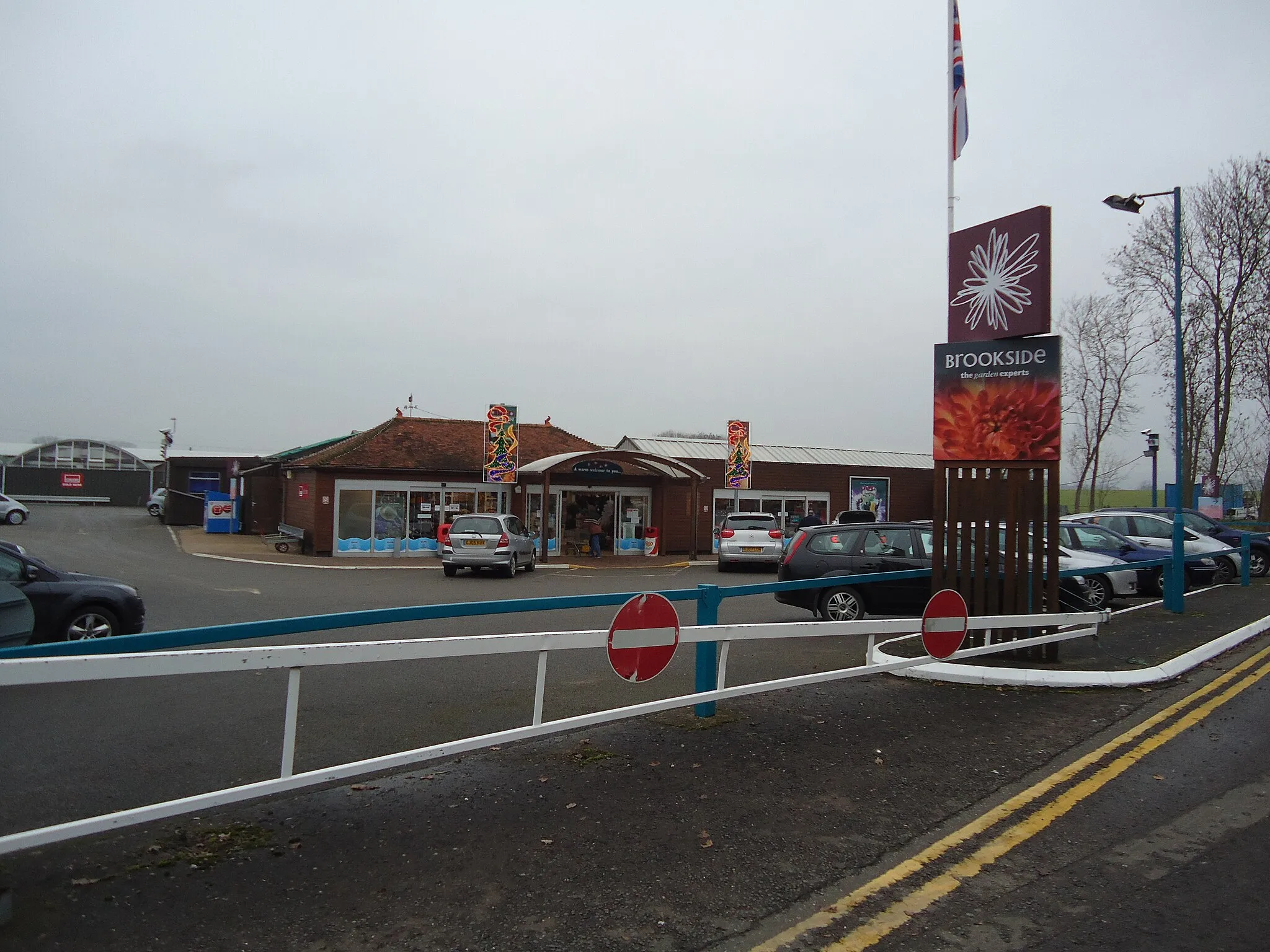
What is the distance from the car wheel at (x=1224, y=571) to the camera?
1932 centimetres

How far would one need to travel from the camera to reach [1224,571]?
64.3ft

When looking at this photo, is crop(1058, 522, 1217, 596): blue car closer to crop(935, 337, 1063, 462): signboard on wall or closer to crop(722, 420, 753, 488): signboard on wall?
crop(935, 337, 1063, 462): signboard on wall

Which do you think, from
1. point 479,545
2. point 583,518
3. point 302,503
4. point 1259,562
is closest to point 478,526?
point 479,545

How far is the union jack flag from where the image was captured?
430 inches

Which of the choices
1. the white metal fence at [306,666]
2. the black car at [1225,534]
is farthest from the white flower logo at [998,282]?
the black car at [1225,534]

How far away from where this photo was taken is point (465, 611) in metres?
5.21

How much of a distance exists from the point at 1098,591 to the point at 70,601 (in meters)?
14.8

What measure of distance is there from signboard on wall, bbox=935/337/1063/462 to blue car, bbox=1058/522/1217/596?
297 inches

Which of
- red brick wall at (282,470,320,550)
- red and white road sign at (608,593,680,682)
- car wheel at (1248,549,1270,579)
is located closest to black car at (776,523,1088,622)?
red and white road sign at (608,593,680,682)

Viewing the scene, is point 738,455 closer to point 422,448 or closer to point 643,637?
point 422,448

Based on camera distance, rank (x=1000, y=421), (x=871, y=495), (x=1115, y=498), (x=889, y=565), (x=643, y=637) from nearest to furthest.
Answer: (x=643, y=637) → (x=1000, y=421) → (x=889, y=565) → (x=871, y=495) → (x=1115, y=498)

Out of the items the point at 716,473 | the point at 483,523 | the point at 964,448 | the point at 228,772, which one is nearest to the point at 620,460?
the point at 716,473

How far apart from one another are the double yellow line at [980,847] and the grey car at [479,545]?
55.8 feet

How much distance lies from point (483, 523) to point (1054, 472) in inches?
628
